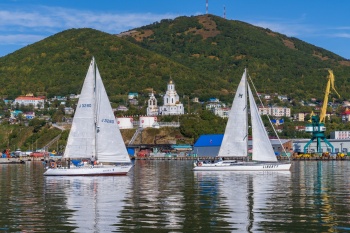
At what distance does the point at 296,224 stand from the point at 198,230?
12.9ft

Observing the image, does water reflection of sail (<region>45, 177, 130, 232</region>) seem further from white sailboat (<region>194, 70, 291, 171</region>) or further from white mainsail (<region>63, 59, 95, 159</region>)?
white sailboat (<region>194, 70, 291, 171</region>)

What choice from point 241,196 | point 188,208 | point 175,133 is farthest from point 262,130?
point 175,133

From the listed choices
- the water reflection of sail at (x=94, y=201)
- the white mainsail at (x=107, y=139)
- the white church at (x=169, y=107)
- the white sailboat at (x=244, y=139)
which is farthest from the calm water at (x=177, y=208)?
the white church at (x=169, y=107)

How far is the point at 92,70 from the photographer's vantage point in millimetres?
56781

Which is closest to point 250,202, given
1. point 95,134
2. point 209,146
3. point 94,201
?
point 94,201

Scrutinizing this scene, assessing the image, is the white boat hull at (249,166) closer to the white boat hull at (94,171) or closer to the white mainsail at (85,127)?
the white boat hull at (94,171)

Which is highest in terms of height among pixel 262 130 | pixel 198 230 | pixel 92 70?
pixel 92 70

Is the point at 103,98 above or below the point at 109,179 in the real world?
above

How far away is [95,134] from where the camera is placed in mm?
56969

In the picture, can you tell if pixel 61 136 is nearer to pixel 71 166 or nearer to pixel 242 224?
pixel 71 166

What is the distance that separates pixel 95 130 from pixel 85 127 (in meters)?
0.97

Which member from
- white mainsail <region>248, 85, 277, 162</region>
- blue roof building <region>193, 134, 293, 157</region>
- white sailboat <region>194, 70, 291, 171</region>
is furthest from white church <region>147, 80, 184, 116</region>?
white mainsail <region>248, 85, 277, 162</region>

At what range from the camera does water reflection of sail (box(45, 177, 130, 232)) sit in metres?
26.8

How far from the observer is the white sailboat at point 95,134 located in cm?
5681
